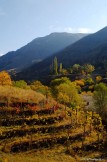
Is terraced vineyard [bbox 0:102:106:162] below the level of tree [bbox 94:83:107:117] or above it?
below

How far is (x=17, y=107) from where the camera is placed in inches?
1978

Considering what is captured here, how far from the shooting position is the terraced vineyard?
137 ft

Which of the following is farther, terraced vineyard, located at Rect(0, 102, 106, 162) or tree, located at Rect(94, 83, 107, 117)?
tree, located at Rect(94, 83, 107, 117)

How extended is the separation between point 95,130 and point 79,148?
30.2 ft

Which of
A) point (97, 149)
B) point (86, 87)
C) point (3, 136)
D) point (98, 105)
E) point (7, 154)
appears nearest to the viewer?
point (7, 154)

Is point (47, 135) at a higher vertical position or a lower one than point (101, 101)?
lower

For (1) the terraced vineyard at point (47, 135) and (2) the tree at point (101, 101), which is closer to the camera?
(1) the terraced vineyard at point (47, 135)

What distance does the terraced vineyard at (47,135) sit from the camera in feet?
137

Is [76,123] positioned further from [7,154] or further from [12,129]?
[7,154]

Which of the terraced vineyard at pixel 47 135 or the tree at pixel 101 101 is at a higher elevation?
the tree at pixel 101 101

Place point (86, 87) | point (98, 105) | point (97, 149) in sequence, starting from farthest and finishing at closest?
1. point (86, 87)
2. point (98, 105)
3. point (97, 149)

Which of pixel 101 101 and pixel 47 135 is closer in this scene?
pixel 47 135

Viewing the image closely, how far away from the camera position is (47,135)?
149 ft

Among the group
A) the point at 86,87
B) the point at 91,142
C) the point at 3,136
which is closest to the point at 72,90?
the point at 91,142
